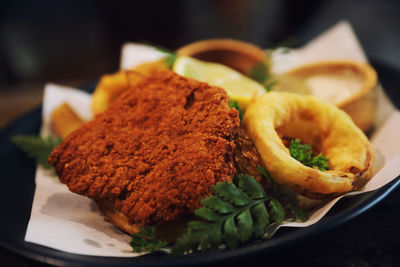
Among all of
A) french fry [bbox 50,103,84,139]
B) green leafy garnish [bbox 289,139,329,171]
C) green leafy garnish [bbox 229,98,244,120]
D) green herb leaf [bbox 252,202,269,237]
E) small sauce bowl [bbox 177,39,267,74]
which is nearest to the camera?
green herb leaf [bbox 252,202,269,237]

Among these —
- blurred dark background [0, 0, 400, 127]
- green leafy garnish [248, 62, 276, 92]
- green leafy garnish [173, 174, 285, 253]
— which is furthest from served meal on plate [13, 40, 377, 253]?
blurred dark background [0, 0, 400, 127]

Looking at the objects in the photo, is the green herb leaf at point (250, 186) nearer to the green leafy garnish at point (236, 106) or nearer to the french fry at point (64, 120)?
the green leafy garnish at point (236, 106)

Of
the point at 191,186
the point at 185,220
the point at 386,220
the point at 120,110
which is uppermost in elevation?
the point at 120,110

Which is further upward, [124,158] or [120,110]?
[120,110]

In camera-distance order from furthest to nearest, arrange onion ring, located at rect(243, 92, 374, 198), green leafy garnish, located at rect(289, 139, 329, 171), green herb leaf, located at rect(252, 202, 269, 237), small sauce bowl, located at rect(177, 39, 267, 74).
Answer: small sauce bowl, located at rect(177, 39, 267, 74) < green leafy garnish, located at rect(289, 139, 329, 171) < onion ring, located at rect(243, 92, 374, 198) < green herb leaf, located at rect(252, 202, 269, 237)

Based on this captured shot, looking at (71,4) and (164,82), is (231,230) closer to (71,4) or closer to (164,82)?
(164,82)

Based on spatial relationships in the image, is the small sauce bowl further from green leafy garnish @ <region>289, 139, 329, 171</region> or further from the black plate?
the black plate

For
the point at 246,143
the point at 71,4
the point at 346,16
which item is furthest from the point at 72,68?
the point at 246,143
